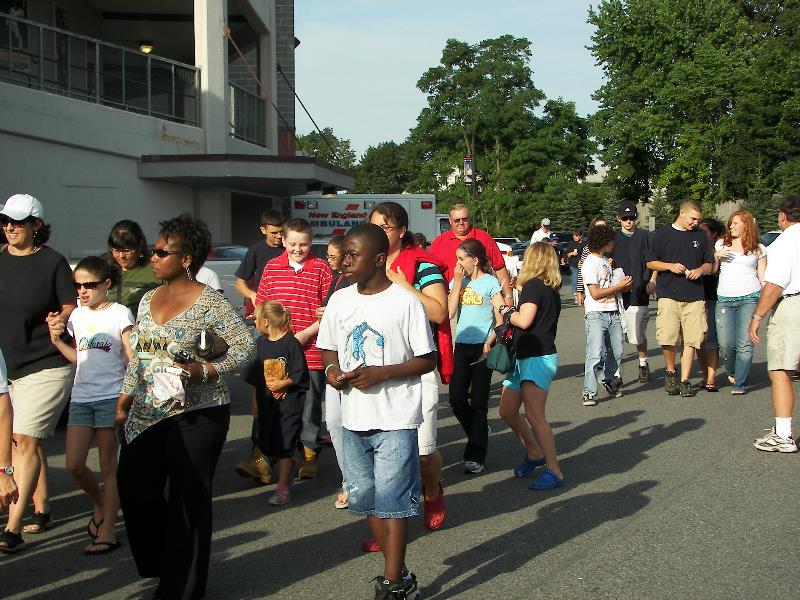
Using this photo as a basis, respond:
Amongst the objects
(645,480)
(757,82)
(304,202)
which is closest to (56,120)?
(304,202)

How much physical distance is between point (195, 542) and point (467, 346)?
3375 mm

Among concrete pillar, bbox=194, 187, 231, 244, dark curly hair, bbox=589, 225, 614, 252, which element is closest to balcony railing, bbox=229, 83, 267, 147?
concrete pillar, bbox=194, 187, 231, 244

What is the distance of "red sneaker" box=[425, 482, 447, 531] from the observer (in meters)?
6.31

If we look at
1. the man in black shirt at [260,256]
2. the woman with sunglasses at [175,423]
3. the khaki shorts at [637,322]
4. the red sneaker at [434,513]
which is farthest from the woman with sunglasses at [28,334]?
the khaki shorts at [637,322]

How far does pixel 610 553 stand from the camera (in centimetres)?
574

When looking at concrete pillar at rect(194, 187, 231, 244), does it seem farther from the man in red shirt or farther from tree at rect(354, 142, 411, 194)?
tree at rect(354, 142, 411, 194)

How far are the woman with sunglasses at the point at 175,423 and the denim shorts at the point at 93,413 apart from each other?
1117 mm

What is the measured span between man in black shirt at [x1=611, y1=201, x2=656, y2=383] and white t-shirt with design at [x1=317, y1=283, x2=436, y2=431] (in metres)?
7.54

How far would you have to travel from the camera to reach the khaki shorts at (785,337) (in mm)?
8078

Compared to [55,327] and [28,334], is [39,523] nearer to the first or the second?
[28,334]

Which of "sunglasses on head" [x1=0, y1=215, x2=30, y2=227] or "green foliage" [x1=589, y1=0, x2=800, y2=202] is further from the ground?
"green foliage" [x1=589, y1=0, x2=800, y2=202]

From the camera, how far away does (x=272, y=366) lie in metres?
7.16

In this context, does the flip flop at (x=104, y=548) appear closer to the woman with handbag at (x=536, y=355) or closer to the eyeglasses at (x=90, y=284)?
the eyeglasses at (x=90, y=284)

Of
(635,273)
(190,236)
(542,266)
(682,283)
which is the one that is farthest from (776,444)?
(190,236)
